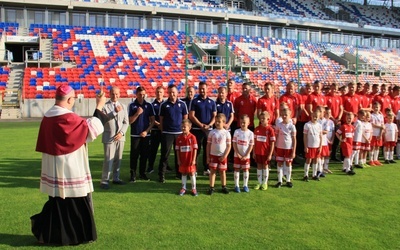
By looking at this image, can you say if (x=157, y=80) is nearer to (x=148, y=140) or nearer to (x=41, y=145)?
(x=148, y=140)

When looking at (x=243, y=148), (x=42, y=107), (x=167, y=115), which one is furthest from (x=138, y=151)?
(x=42, y=107)

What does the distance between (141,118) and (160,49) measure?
25.2m

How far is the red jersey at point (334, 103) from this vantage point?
9523 millimetres

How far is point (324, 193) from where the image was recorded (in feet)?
21.9

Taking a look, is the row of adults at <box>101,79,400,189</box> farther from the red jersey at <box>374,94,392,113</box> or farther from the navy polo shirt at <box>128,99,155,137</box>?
the red jersey at <box>374,94,392,113</box>

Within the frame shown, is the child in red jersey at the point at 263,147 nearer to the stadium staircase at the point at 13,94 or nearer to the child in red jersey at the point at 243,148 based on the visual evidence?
the child in red jersey at the point at 243,148

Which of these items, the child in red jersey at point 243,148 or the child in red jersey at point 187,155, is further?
the child in red jersey at point 243,148

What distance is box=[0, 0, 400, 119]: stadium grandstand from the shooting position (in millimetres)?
24984

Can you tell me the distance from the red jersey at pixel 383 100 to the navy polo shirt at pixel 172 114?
252 inches

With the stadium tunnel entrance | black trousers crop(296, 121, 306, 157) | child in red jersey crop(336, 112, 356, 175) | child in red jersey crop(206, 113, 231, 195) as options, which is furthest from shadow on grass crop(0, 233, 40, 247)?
the stadium tunnel entrance

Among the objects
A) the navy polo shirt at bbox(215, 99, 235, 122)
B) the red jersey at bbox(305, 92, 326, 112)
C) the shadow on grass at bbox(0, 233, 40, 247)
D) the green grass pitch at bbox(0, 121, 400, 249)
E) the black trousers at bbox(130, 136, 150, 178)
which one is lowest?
the shadow on grass at bbox(0, 233, 40, 247)

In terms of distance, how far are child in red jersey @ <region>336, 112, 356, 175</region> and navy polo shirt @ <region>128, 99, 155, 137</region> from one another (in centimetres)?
449

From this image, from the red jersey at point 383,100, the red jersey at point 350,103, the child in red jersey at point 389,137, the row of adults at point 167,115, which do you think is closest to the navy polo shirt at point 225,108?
the row of adults at point 167,115

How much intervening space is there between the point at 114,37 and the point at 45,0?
6605 millimetres
